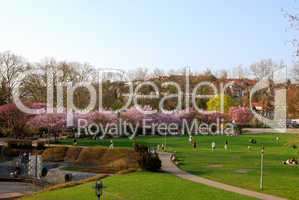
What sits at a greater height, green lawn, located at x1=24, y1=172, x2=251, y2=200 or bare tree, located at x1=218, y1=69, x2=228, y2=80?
bare tree, located at x1=218, y1=69, x2=228, y2=80

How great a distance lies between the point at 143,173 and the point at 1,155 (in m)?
26.0

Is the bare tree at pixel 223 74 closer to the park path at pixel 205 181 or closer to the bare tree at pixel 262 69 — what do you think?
the bare tree at pixel 262 69

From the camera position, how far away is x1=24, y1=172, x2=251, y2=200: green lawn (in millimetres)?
24203

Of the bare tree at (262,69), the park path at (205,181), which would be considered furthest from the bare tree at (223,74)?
the park path at (205,181)

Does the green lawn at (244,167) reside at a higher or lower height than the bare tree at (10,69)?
lower

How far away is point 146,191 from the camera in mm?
25734

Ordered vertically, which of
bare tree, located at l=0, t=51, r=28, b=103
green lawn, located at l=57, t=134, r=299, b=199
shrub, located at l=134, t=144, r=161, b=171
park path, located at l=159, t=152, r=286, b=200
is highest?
bare tree, located at l=0, t=51, r=28, b=103

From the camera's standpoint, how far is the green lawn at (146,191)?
2420 centimetres

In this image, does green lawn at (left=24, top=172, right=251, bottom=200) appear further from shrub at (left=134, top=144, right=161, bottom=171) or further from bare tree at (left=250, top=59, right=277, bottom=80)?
bare tree at (left=250, top=59, right=277, bottom=80)

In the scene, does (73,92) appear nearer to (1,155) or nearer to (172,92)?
(172,92)

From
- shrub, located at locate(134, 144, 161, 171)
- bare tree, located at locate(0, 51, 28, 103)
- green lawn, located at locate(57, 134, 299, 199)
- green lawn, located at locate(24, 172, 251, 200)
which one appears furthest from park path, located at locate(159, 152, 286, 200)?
bare tree, located at locate(0, 51, 28, 103)

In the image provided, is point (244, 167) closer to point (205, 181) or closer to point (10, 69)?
point (205, 181)

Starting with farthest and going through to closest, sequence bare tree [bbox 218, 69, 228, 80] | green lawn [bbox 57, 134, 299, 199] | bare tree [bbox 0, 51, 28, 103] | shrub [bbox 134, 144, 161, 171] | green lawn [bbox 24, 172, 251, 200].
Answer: bare tree [bbox 218, 69, 228, 80] < bare tree [bbox 0, 51, 28, 103] < shrub [bbox 134, 144, 161, 171] < green lawn [bbox 57, 134, 299, 199] < green lawn [bbox 24, 172, 251, 200]

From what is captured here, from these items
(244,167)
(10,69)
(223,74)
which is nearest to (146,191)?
(244,167)
